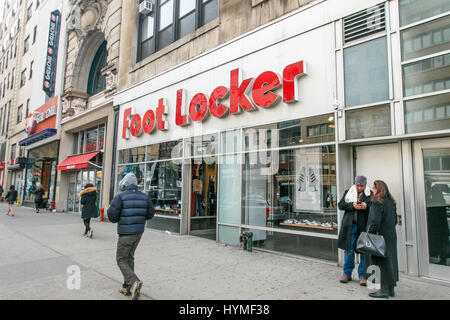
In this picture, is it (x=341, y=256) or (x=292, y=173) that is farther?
(x=292, y=173)

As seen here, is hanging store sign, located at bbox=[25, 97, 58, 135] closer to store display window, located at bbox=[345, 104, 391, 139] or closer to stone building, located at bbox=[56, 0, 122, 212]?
stone building, located at bbox=[56, 0, 122, 212]

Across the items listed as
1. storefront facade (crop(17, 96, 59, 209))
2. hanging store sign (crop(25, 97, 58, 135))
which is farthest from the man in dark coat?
hanging store sign (crop(25, 97, 58, 135))

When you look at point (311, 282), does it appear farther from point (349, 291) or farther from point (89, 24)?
point (89, 24)

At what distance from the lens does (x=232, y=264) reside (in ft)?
21.1

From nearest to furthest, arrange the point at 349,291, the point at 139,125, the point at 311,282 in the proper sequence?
the point at 349,291
the point at 311,282
the point at 139,125

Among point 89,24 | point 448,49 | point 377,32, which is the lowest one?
point 448,49

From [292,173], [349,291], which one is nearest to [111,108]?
[292,173]

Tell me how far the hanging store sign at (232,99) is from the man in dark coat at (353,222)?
2819 mm

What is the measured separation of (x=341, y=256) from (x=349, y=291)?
1495 mm

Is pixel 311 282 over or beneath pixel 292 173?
beneath

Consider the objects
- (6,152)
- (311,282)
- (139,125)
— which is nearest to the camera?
(311,282)

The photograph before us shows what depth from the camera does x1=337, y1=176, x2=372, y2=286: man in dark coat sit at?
5.02m

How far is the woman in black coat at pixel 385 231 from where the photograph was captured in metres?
4.43

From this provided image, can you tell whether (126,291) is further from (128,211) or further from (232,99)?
(232,99)
